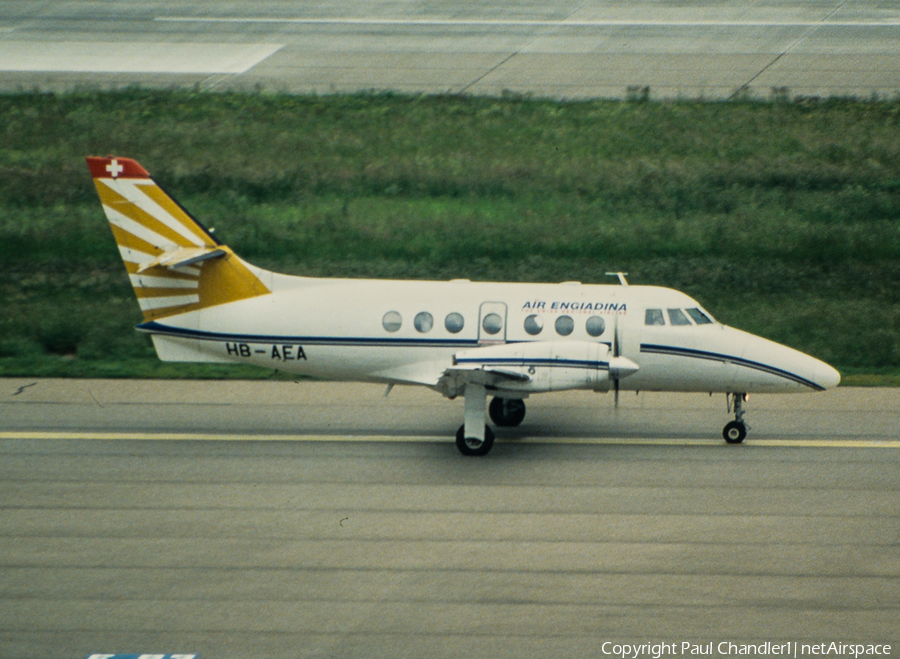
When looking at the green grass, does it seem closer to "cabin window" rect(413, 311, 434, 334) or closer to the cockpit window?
the cockpit window

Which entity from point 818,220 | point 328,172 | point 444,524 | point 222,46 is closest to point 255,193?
point 328,172

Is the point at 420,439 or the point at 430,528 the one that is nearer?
the point at 430,528

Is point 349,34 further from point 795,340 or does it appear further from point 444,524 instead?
point 444,524

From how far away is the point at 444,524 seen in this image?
15203mm

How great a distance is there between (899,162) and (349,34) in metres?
22.0

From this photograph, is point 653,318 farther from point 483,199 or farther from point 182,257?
point 483,199

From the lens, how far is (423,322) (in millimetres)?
18922

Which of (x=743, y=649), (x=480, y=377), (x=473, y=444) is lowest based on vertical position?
(x=743, y=649)

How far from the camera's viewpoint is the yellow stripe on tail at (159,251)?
1923 cm

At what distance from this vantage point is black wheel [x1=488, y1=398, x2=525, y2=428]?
19891 millimetres

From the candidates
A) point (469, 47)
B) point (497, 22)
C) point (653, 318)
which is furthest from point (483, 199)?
point (653, 318)

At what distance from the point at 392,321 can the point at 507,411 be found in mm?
2927

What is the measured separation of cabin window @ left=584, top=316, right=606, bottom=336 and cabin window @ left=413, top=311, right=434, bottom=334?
9.29 ft

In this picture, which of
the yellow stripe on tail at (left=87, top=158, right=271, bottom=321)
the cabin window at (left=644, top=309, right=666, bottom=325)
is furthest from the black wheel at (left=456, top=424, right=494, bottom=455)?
the yellow stripe on tail at (left=87, top=158, right=271, bottom=321)
